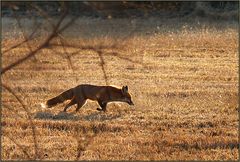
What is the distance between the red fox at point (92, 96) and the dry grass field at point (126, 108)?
0.42 feet

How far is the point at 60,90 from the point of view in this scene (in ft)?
39.7

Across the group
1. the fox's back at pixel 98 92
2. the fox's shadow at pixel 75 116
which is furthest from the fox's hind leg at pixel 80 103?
the fox's shadow at pixel 75 116

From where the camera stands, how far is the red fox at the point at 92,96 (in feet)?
32.9

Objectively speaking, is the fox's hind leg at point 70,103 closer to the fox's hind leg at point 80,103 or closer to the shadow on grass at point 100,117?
the fox's hind leg at point 80,103

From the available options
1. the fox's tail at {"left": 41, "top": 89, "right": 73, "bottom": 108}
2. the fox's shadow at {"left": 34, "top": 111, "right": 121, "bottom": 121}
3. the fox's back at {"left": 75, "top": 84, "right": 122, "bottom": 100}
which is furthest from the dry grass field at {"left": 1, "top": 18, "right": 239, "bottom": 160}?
the fox's back at {"left": 75, "top": 84, "right": 122, "bottom": 100}

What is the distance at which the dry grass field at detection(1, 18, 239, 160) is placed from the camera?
5.14 meters

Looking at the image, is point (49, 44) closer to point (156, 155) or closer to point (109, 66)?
point (156, 155)

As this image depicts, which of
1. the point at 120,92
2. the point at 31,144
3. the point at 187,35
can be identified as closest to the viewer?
the point at 31,144

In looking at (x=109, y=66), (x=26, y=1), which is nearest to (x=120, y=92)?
(x=109, y=66)

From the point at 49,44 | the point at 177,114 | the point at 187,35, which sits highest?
the point at 49,44

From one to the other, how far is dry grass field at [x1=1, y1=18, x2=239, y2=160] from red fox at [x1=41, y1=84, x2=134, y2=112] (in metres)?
0.13

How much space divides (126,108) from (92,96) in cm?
71

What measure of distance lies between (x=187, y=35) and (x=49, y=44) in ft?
60.1

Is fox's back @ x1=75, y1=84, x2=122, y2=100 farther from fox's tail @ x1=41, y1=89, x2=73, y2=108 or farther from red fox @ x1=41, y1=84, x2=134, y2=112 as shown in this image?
fox's tail @ x1=41, y1=89, x2=73, y2=108
